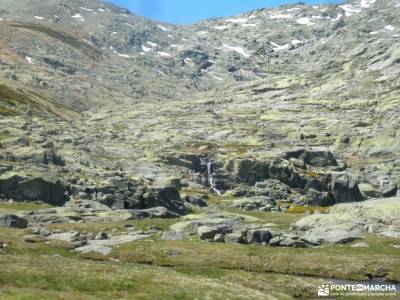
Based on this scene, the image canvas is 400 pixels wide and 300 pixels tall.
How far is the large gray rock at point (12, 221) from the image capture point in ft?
230

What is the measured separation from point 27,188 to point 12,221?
27.3 meters

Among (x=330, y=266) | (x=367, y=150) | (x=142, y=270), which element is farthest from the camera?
(x=367, y=150)

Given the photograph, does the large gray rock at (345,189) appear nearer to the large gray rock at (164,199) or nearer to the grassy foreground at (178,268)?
the large gray rock at (164,199)

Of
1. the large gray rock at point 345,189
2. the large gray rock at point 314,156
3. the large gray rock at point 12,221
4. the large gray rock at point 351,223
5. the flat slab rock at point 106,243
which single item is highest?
the large gray rock at point 314,156

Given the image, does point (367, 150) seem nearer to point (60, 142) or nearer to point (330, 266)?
point (60, 142)

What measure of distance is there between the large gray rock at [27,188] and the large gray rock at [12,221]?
2559 centimetres

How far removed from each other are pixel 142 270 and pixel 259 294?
9915 mm

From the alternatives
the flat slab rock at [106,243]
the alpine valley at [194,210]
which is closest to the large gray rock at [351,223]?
the alpine valley at [194,210]

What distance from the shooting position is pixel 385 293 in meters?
46.1

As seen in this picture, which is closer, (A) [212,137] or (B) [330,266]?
(B) [330,266]

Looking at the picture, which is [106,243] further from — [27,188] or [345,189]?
[345,189]

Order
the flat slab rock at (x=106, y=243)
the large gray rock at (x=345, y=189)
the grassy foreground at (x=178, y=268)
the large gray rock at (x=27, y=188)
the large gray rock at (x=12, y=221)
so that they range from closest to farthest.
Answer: the grassy foreground at (x=178, y=268) < the flat slab rock at (x=106, y=243) < the large gray rock at (x=12, y=221) < the large gray rock at (x=27, y=188) < the large gray rock at (x=345, y=189)

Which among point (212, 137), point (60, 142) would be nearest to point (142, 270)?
point (60, 142)

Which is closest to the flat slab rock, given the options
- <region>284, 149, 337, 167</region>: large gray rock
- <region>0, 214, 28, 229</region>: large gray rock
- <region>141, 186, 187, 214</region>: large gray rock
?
<region>0, 214, 28, 229</region>: large gray rock
